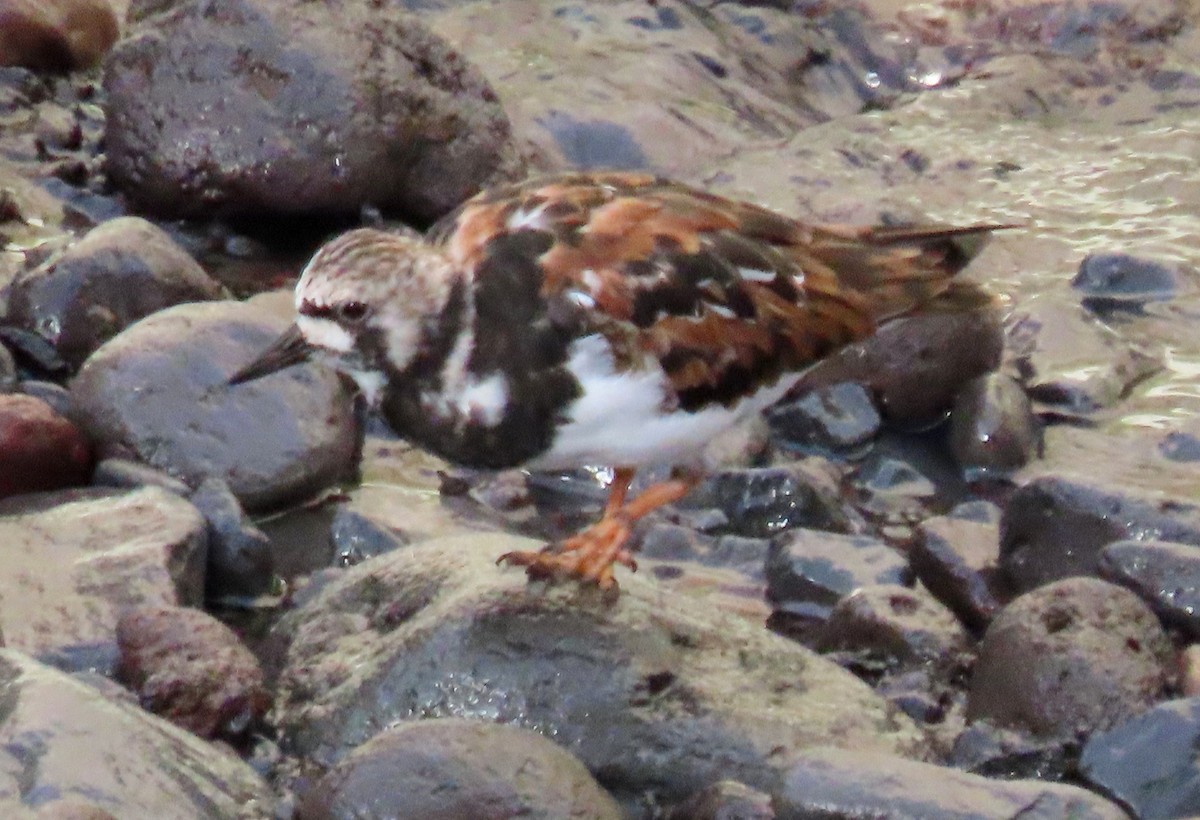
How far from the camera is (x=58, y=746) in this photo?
3156 mm

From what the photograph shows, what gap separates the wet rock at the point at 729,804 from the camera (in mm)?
3486

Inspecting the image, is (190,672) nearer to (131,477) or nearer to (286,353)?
(286,353)

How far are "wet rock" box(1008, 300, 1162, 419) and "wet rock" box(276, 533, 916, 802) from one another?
7.44 feet

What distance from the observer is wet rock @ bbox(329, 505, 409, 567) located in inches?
192

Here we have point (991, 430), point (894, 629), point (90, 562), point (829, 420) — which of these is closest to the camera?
point (90, 562)

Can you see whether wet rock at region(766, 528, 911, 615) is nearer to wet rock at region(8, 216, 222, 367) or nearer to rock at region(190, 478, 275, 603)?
rock at region(190, 478, 275, 603)

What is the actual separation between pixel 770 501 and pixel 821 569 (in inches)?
17.0

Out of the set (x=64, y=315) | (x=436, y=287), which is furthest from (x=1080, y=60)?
(x=436, y=287)

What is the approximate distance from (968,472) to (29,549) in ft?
9.71

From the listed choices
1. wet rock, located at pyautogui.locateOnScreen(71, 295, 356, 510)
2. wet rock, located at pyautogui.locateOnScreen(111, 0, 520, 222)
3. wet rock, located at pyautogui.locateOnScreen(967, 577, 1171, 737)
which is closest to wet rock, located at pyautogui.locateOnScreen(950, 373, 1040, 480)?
wet rock, located at pyautogui.locateOnScreen(967, 577, 1171, 737)

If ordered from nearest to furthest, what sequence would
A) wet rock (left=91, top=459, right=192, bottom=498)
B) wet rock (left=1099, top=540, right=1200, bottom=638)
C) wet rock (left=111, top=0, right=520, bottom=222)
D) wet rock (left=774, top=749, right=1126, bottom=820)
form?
wet rock (left=774, top=749, right=1126, bottom=820) < wet rock (left=1099, top=540, right=1200, bottom=638) < wet rock (left=91, top=459, right=192, bottom=498) < wet rock (left=111, top=0, right=520, bottom=222)

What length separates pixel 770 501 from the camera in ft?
17.3

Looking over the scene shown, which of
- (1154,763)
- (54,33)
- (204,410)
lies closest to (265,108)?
(54,33)

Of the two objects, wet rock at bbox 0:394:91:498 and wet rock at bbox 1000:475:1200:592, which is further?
wet rock at bbox 1000:475:1200:592
